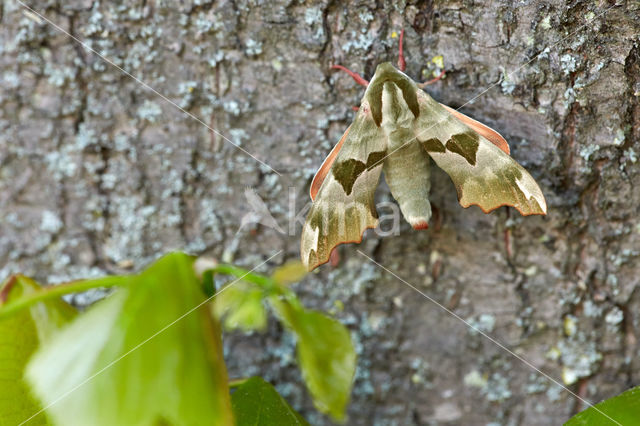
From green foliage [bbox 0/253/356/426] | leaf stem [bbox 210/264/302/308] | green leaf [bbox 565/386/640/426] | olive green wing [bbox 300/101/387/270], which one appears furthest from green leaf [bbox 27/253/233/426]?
green leaf [bbox 565/386/640/426]

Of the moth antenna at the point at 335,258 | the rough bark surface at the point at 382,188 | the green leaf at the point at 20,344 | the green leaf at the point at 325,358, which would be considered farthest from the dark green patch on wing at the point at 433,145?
the green leaf at the point at 20,344

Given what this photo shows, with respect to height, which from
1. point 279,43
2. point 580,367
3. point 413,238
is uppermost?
point 279,43

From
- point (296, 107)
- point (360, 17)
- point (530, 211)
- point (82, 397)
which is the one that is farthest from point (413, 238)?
point (82, 397)

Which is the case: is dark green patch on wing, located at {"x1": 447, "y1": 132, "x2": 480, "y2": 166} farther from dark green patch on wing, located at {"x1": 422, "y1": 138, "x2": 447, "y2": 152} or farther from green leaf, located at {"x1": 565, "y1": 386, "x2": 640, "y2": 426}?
green leaf, located at {"x1": 565, "y1": 386, "x2": 640, "y2": 426}

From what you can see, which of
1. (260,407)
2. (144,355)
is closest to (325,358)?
(260,407)

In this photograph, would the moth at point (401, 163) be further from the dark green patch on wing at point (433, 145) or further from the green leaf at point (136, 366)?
the green leaf at point (136, 366)

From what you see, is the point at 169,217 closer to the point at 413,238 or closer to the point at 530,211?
the point at 413,238
